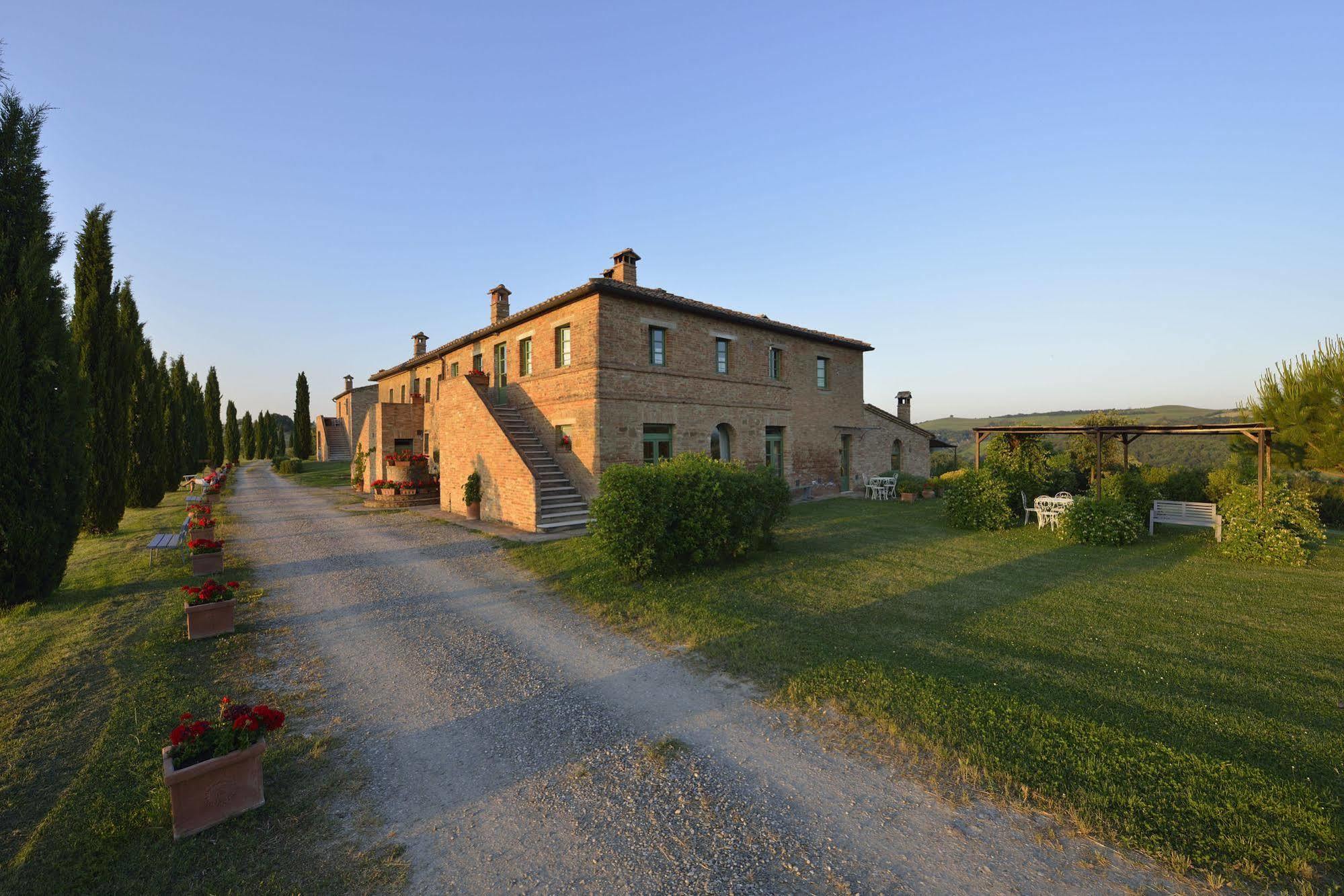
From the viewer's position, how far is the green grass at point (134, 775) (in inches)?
111

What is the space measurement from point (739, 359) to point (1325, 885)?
643 inches

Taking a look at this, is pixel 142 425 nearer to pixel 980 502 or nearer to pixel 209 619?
pixel 209 619

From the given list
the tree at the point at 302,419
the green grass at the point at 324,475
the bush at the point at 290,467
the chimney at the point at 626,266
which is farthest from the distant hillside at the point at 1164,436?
the tree at the point at 302,419

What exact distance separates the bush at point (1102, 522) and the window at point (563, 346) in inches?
520

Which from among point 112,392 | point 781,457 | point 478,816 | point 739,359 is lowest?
point 478,816

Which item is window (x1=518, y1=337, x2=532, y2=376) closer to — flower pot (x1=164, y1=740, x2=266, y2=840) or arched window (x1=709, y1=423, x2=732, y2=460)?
arched window (x1=709, y1=423, x2=732, y2=460)

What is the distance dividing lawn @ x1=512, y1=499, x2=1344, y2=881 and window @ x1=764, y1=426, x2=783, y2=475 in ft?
29.8

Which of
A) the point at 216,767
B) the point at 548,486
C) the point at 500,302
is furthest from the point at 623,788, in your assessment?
the point at 500,302

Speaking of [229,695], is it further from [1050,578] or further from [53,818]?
[1050,578]

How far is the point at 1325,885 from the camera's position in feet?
8.61

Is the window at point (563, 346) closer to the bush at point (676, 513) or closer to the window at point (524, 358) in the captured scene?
the window at point (524, 358)

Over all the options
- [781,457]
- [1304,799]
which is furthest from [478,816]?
[781,457]

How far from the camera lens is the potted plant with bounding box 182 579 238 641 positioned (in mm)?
6234

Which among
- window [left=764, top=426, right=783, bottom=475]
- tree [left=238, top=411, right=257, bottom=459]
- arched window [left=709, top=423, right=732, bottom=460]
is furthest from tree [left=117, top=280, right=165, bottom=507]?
tree [left=238, top=411, right=257, bottom=459]
